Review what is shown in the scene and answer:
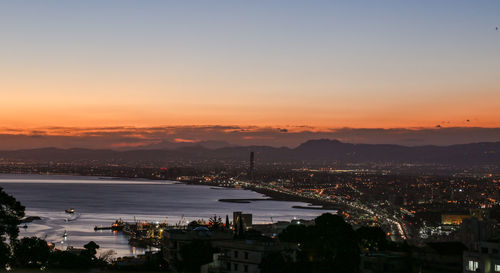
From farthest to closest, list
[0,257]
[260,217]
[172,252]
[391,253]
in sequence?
1. [260,217]
2. [172,252]
3. [391,253]
4. [0,257]

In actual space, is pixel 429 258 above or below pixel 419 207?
above

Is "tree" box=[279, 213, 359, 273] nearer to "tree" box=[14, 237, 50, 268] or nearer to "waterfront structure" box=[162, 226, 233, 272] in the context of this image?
"waterfront structure" box=[162, 226, 233, 272]

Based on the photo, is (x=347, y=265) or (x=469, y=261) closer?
(x=469, y=261)

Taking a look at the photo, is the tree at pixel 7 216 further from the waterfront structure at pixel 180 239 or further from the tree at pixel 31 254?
the waterfront structure at pixel 180 239

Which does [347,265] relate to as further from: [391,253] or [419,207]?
[419,207]

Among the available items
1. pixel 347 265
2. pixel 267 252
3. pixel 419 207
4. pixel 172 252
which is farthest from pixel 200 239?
pixel 419 207

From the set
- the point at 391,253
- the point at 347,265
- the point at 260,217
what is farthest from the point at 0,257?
the point at 260,217

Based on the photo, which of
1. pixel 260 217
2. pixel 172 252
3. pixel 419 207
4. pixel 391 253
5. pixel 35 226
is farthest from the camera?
pixel 419 207
